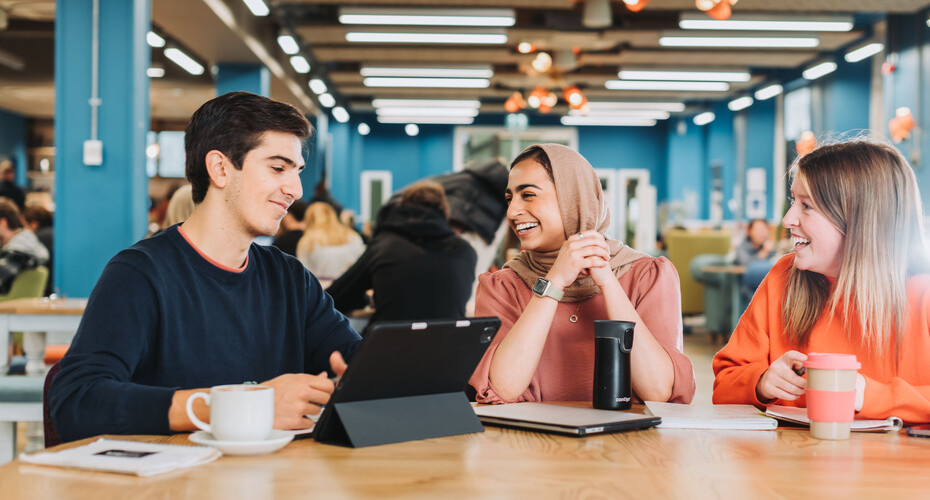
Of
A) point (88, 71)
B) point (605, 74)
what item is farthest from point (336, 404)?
point (605, 74)

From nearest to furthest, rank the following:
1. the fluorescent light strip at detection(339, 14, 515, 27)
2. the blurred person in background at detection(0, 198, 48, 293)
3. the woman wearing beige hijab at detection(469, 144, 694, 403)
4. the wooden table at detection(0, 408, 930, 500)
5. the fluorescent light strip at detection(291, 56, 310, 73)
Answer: the wooden table at detection(0, 408, 930, 500) < the woman wearing beige hijab at detection(469, 144, 694, 403) < the blurred person in background at detection(0, 198, 48, 293) < the fluorescent light strip at detection(339, 14, 515, 27) < the fluorescent light strip at detection(291, 56, 310, 73)

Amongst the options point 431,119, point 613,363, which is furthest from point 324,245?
point 431,119

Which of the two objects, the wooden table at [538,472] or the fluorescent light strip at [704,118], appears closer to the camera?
the wooden table at [538,472]

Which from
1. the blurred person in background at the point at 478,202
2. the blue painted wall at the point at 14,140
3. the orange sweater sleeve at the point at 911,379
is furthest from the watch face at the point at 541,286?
A: the blue painted wall at the point at 14,140

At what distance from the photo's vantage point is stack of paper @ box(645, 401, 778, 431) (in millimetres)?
1542

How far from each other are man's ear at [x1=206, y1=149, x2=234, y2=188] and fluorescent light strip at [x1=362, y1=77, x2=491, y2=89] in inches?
440

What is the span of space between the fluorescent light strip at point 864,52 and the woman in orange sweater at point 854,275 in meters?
9.50

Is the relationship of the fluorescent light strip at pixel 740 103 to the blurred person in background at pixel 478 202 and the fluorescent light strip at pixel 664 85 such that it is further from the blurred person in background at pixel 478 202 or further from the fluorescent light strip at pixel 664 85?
the blurred person in background at pixel 478 202

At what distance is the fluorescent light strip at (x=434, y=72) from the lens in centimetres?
1191

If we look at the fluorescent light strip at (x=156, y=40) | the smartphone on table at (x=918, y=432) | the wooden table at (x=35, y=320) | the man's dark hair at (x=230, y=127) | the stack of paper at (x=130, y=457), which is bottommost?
the wooden table at (x=35, y=320)

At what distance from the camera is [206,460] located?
4.02ft

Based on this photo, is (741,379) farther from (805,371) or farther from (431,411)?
(431,411)

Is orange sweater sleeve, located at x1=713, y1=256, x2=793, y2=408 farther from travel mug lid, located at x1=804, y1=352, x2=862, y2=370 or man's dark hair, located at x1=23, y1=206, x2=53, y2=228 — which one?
man's dark hair, located at x1=23, y1=206, x2=53, y2=228

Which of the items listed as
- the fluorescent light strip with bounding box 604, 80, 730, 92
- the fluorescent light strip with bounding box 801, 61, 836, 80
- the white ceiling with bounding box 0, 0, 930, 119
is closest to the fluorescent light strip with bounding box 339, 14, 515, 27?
the white ceiling with bounding box 0, 0, 930, 119
